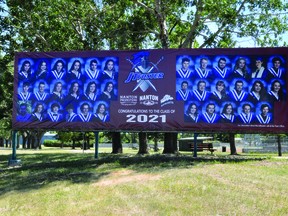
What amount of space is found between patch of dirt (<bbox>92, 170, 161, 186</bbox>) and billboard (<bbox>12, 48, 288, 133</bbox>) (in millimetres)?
3965

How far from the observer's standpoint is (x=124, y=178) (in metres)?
11.0

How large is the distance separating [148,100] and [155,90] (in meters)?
0.49

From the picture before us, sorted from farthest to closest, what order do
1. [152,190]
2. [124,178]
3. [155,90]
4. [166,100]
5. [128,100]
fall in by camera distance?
[128,100], [155,90], [166,100], [124,178], [152,190]

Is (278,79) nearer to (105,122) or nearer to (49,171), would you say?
(105,122)

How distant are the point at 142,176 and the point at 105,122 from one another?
16.6 feet

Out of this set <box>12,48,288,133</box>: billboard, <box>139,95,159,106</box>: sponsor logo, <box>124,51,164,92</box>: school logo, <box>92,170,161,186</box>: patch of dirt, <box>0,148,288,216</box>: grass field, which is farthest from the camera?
<box>124,51,164,92</box>: school logo

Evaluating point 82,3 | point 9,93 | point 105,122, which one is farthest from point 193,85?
point 9,93

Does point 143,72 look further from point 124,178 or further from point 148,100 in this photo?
point 124,178

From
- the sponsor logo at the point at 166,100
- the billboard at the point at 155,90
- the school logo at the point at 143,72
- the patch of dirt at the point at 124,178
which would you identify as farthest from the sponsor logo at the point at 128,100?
the patch of dirt at the point at 124,178

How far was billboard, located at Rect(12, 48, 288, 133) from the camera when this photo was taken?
14.7m

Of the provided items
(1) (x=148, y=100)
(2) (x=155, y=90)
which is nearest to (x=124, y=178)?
(1) (x=148, y=100)

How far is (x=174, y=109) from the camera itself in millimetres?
15117

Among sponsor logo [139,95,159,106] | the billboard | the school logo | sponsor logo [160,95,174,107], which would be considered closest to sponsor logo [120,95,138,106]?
the billboard

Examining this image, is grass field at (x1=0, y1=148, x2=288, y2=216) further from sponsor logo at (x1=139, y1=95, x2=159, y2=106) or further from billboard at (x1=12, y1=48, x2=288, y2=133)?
sponsor logo at (x1=139, y1=95, x2=159, y2=106)
